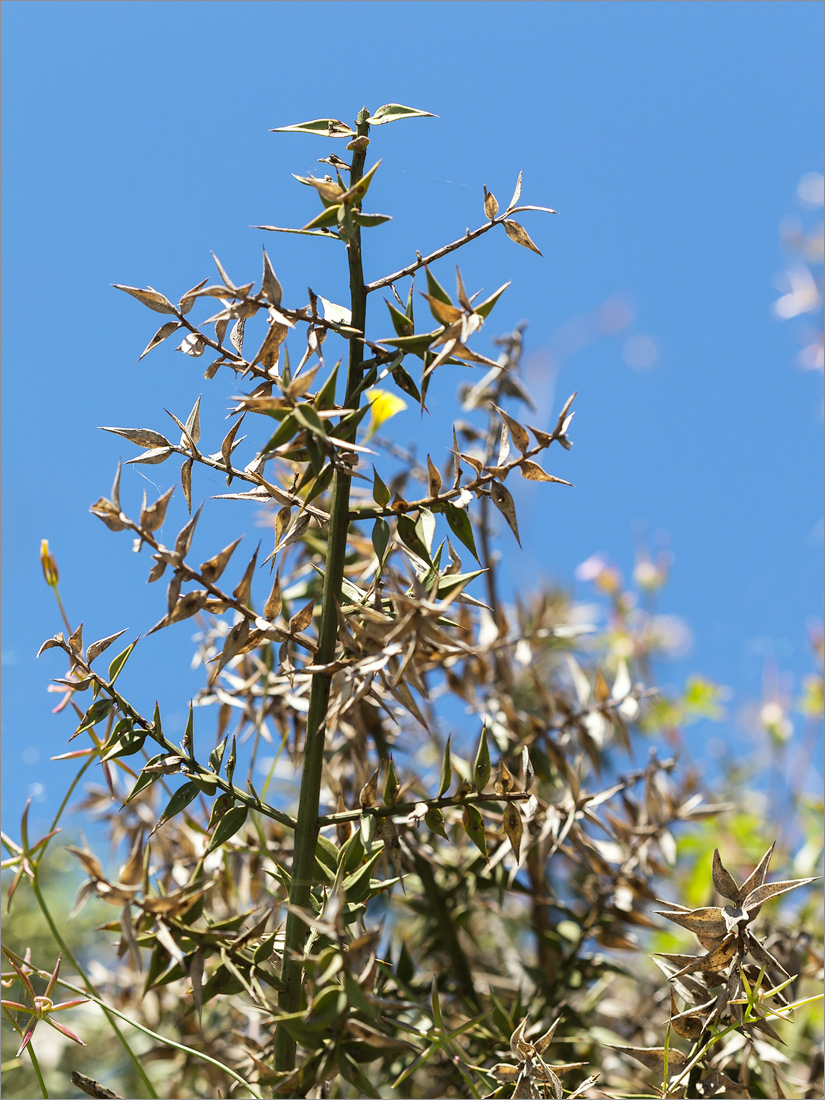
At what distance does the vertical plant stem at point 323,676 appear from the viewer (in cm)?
41

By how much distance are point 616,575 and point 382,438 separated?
1.93 feet

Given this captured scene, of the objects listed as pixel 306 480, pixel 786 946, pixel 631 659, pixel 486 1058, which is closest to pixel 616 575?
pixel 631 659

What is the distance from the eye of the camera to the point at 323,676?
42 cm

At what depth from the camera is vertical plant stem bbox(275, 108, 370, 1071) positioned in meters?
0.41

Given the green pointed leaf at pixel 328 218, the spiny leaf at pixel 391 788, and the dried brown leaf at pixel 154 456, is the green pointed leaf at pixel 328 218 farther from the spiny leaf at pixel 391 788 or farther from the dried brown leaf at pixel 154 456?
the spiny leaf at pixel 391 788

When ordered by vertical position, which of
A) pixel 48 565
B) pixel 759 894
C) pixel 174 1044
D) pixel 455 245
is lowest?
pixel 174 1044

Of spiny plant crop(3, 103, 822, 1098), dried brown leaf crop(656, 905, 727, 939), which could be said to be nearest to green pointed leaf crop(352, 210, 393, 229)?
spiny plant crop(3, 103, 822, 1098)

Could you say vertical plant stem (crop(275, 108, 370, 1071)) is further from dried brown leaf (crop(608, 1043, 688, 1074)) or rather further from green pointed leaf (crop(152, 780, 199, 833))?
dried brown leaf (crop(608, 1043, 688, 1074))

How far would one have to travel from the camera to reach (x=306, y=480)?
15.7 inches

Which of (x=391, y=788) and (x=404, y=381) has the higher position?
(x=404, y=381)

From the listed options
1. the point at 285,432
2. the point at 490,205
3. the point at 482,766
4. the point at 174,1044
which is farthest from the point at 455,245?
the point at 174,1044

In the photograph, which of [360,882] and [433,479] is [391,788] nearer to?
[360,882]

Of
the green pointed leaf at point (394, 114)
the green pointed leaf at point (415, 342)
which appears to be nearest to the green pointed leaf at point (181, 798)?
the green pointed leaf at point (415, 342)

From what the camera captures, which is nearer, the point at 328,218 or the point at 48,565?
the point at 328,218
